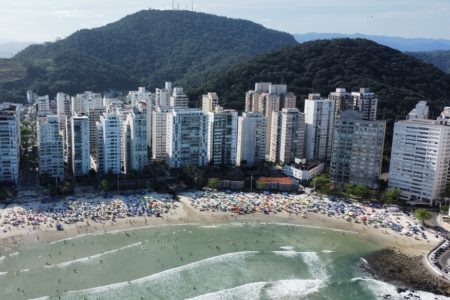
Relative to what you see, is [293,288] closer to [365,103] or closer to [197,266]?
[197,266]

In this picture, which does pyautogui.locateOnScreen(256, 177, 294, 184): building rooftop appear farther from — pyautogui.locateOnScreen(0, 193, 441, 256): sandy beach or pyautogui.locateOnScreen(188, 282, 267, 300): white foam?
pyautogui.locateOnScreen(188, 282, 267, 300): white foam

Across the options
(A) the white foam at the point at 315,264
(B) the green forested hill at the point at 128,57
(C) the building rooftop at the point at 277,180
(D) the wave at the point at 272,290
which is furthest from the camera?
(B) the green forested hill at the point at 128,57

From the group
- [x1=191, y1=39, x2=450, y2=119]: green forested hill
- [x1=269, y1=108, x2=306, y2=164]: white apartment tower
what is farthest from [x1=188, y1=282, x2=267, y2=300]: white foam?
[x1=191, y1=39, x2=450, y2=119]: green forested hill

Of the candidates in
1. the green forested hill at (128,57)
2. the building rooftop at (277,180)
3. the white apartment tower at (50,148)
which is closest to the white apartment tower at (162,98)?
the white apartment tower at (50,148)

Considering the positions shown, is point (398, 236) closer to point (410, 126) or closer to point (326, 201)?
point (326, 201)

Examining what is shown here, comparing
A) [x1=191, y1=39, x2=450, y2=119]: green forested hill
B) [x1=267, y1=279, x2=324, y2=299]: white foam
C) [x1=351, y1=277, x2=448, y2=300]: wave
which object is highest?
[x1=191, y1=39, x2=450, y2=119]: green forested hill

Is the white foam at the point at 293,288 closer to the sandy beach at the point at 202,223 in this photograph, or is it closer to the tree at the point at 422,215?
the sandy beach at the point at 202,223
